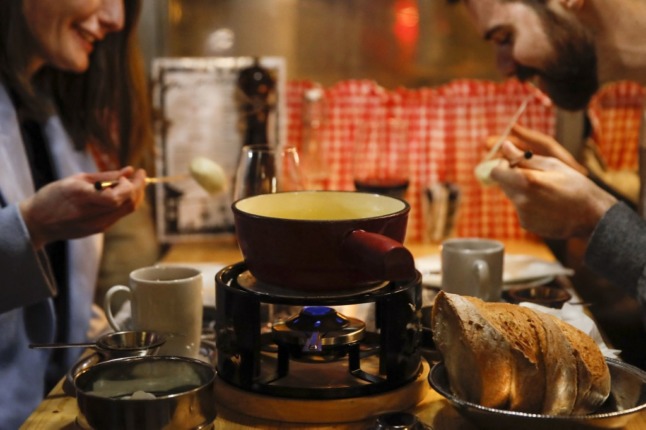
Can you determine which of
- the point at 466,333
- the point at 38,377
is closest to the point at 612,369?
the point at 466,333

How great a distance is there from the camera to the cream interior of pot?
1.12m

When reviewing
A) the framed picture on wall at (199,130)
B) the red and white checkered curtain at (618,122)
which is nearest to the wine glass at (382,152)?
the framed picture on wall at (199,130)

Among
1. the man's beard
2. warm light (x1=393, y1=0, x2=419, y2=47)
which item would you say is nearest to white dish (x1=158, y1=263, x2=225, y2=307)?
the man's beard

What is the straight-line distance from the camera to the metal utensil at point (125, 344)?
1.04 meters

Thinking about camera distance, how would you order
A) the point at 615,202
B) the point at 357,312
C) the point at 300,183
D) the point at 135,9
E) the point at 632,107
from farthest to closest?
the point at 632,107
the point at 135,9
the point at 300,183
the point at 615,202
the point at 357,312

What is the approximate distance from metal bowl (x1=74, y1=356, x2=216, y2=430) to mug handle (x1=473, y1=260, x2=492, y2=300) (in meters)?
0.60

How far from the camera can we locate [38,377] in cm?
170

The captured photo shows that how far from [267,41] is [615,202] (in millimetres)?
1466

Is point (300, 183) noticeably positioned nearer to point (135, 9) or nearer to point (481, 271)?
point (481, 271)

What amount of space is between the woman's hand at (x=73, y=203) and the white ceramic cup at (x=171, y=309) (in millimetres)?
299

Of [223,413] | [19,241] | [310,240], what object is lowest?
[223,413]

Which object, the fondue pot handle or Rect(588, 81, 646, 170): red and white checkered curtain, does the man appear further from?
the fondue pot handle

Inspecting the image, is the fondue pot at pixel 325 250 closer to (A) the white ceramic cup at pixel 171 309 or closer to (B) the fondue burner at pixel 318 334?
(B) the fondue burner at pixel 318 334

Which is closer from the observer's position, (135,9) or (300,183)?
(300,183)
